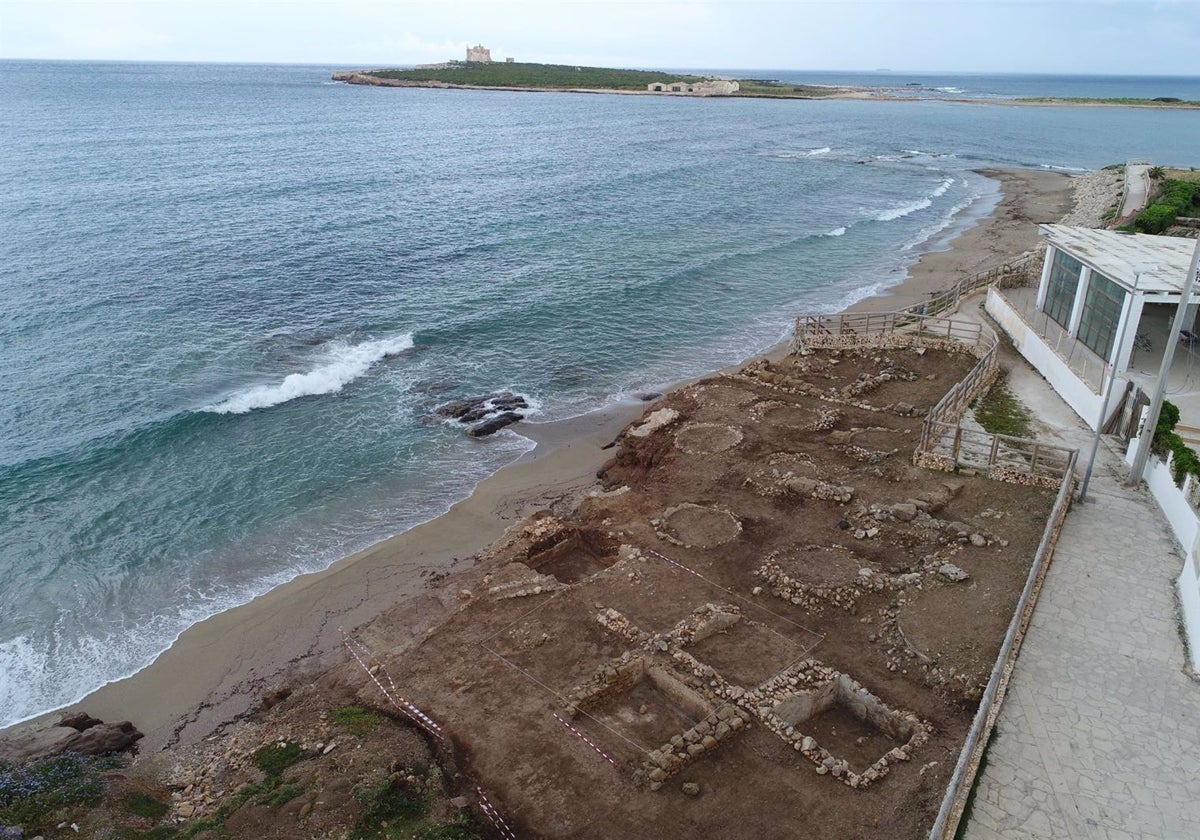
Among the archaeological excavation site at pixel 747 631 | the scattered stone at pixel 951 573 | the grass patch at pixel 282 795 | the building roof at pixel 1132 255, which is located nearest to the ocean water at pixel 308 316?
the archaeological excavation site at pixel 747 631

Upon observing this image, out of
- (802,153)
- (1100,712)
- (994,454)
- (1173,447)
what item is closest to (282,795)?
(1100,712)

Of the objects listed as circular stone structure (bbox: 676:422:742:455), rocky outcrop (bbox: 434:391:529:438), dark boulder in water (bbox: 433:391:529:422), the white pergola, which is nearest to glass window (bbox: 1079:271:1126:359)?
the white pergola

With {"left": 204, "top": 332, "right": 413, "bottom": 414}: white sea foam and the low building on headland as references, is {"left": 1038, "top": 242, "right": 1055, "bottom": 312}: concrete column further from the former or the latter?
{"left": 204, "top": 332, "right": 413, "bottom": 414}: white sea foam

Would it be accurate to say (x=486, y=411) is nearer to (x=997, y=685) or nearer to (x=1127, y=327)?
(x=997, y=685)

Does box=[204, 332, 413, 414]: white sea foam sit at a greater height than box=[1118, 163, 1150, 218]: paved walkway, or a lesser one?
lesser

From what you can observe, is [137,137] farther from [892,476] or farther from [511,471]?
[892,476]

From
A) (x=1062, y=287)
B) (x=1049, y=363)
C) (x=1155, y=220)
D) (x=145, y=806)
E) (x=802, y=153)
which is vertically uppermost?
(x=802, y=153)
